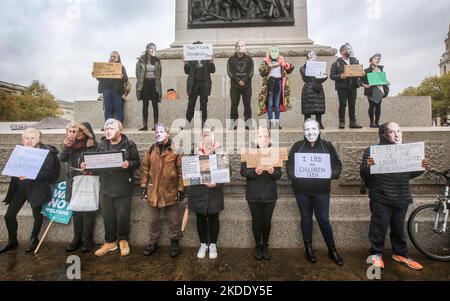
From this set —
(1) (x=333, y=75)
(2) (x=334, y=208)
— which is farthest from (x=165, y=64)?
(2) (x=334, y=208)

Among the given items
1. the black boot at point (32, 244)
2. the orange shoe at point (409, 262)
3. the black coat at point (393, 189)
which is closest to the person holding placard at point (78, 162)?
the black boot at point (32, 244)

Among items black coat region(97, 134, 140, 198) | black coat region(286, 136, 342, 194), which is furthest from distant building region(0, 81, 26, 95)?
black coat region(286, 136, 342, 194)

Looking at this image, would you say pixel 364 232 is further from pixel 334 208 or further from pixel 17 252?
pixel 17 252

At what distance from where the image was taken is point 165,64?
1034cm

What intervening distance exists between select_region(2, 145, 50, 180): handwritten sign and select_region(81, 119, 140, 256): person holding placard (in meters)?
0.87

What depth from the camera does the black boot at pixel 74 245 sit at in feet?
16.5

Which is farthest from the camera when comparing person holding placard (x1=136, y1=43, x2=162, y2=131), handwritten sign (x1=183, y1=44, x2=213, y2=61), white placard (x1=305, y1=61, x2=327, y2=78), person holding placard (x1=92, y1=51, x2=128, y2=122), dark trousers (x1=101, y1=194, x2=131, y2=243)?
person holding placard (x1=92, y1=51, x2=128, y2=122)

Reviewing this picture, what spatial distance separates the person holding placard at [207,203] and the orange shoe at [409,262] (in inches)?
115

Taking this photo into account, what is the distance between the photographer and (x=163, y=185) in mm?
4809

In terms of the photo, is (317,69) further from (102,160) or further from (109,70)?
(109,70)

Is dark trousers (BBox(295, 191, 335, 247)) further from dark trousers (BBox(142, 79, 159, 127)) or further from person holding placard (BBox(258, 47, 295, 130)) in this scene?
dark trousers (BBox(142, 79, 159, 127))

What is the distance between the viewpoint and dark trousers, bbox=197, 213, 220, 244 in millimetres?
4852

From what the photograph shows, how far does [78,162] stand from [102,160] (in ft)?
2.35

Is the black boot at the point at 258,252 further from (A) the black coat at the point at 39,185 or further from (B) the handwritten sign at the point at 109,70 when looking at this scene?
(B) the handwritten sign at the point at 109,70
